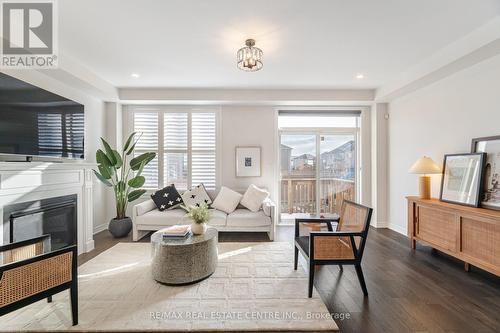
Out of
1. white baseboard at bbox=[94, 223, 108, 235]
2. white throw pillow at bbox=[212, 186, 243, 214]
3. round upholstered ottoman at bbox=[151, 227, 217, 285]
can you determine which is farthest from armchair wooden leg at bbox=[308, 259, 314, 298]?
white baseboard at bbox=[94, 223, 108, 235]

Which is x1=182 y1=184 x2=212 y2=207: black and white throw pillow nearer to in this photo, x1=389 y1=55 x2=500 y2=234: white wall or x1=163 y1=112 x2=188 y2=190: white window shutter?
x1=163 y1=112 x2=188 y2=190: white window shutter

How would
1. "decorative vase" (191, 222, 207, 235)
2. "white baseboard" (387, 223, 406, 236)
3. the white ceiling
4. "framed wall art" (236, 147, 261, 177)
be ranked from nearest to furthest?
the white ceiling, "decorative vase" (191, 222, 207, 235), "white baseboard" (387, 223, 406, 236), "framed wall art" (236, 147, 261, 177)

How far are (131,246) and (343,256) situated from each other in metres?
3.08

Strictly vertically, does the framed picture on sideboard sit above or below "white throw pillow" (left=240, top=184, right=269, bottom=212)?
above

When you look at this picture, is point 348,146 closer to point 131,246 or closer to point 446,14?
point 446,14

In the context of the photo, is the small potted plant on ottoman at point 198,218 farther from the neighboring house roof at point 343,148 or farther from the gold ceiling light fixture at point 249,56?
the neighboring house roof at point 343,148

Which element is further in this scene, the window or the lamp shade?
the window

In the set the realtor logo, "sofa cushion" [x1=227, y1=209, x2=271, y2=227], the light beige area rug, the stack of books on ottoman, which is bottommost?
the light beige area rug

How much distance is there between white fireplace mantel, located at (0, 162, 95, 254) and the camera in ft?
7.55

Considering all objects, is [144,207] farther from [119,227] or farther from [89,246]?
[89,246]

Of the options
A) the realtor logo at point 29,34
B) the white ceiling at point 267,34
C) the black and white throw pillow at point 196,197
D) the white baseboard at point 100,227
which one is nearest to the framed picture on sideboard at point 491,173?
the white ceiling at point 267,34

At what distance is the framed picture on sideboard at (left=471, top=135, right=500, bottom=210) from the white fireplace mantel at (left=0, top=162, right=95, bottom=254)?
526 centimetres

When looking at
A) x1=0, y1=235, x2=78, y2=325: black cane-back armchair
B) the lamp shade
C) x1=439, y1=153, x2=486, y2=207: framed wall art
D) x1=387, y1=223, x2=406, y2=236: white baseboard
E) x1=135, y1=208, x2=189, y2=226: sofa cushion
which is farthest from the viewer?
x1=387, y1=223, x2=406, y2=236: white baseboard

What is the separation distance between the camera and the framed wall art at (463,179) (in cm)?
270
